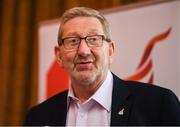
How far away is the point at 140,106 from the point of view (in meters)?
1.54

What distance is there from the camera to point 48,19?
2.93m

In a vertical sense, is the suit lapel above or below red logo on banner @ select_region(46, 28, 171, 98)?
below

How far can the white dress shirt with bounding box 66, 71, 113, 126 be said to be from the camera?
163 cm

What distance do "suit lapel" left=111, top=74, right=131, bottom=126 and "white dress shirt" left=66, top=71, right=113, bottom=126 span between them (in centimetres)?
4

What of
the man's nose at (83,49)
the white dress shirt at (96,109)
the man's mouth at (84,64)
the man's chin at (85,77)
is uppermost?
the man's nose at (83,49)

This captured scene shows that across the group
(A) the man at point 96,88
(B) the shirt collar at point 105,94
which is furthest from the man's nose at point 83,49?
(B) the shirt collar at point 105,94

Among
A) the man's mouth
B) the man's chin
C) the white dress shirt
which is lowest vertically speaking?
the white dress shirt

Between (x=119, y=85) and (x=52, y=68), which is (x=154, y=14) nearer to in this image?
(x=119, y=85)

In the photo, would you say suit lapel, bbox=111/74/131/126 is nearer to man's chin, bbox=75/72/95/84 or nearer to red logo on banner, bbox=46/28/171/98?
man's chin, bbox=75/72/95/84

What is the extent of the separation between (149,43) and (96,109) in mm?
715

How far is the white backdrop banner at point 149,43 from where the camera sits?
6.83 feet

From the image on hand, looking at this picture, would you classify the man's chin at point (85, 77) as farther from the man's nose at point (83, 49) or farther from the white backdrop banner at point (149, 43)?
the white backdrop banner at point (149, 43)

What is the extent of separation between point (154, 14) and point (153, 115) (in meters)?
0.89

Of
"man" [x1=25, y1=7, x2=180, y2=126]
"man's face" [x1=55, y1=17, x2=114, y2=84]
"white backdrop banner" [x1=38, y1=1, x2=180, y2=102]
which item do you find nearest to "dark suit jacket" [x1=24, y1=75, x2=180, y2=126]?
"man" [x1=25, y1=7, x2=180, y2=126]
